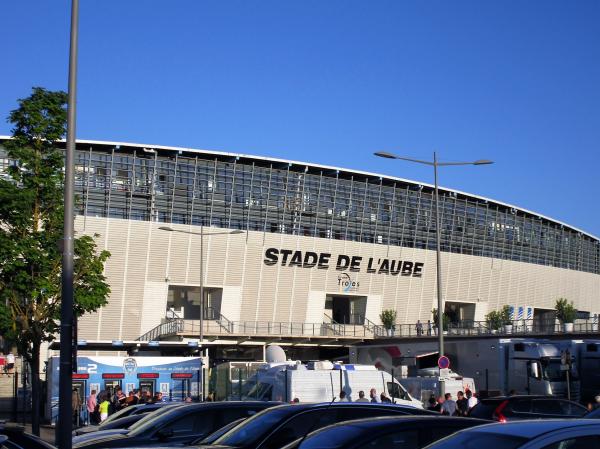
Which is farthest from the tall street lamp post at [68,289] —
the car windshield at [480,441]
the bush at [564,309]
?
the bush at [564,309]

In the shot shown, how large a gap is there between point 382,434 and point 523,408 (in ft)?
36.2

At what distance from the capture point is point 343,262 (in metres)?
81.9

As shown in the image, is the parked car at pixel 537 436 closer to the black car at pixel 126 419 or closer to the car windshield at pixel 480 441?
the car windshield at pixel 480 441

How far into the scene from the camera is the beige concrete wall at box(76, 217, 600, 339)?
2849 inches

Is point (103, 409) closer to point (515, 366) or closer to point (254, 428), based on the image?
point (515, 366)

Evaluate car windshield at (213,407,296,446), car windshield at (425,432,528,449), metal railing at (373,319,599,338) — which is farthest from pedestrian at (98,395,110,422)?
metal railing at (373,319,599,338)

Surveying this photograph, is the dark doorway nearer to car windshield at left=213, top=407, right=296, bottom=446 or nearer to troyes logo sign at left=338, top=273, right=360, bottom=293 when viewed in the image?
troyes logo sign at left=338, top=273, right=360, bottom=293

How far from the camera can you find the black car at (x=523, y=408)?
61.5 feet

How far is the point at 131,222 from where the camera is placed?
237ft

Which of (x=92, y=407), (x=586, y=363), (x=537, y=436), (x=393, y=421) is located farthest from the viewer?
(x=586, y=363)

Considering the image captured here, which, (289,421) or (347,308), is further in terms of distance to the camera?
(347,308)

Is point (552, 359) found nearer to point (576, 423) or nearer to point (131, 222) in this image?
point (576, 423)

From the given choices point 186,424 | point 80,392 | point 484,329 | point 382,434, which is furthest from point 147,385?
point 484,329

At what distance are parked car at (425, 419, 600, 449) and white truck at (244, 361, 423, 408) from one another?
19014mm
